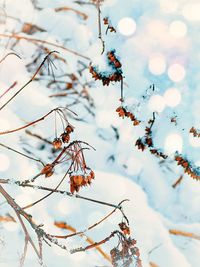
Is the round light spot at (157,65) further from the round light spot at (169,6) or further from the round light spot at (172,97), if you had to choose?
the round light spot at (169,6)

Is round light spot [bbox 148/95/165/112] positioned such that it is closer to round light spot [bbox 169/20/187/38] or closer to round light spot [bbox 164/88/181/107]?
round light spot [bbox 164/88/181/107]

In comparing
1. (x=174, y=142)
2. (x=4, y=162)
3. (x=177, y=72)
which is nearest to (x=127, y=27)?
(x=177, y=72)

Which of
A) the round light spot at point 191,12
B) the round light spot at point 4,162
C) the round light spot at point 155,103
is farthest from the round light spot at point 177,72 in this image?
the round light spot at point 4,162

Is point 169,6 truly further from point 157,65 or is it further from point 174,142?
point 174,142

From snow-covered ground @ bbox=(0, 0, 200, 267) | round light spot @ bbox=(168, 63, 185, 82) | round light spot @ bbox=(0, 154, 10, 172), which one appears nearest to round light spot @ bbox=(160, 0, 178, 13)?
snow-covered ground @ bbox=(0, 0, 200, 267)

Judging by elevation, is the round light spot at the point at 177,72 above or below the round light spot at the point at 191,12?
below
